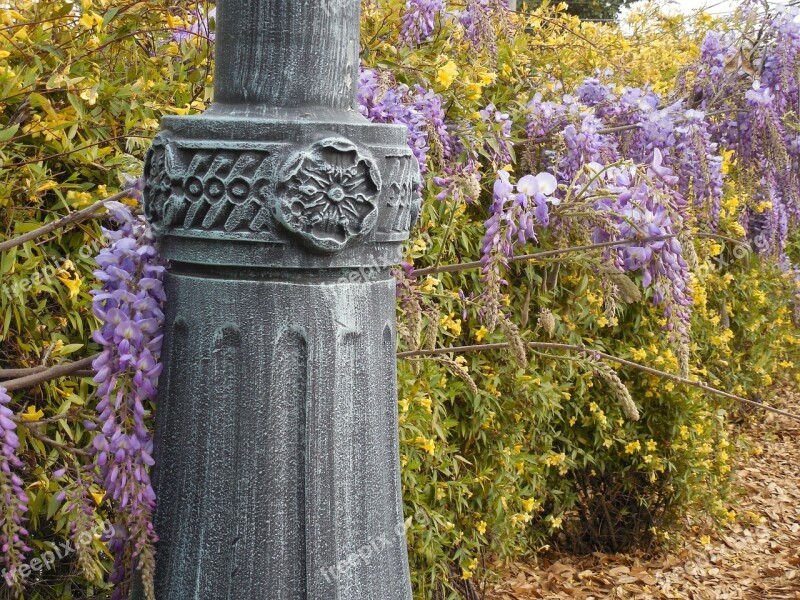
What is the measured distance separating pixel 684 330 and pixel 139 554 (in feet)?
3.84

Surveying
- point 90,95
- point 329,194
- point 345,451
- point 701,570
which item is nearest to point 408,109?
point 90,95

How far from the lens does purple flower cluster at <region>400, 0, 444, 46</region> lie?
3084 mm

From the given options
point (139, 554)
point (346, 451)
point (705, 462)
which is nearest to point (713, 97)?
point (705, 462)

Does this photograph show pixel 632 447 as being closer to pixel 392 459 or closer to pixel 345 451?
pixel 392 459

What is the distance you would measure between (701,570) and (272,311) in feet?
11.6

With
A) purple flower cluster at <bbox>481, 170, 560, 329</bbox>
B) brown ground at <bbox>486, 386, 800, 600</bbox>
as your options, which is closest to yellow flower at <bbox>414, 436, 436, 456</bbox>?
purple flower cluster at <bbox>481, 170, 560, 329</bbox>

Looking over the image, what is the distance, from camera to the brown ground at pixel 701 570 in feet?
13.1

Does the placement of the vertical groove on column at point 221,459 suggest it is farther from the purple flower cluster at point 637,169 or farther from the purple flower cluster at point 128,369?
the purple flower cluster at point 637,169

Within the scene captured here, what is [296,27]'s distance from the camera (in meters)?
1.48

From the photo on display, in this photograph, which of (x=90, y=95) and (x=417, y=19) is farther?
(x=417, y=19)

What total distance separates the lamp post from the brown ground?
2.53m

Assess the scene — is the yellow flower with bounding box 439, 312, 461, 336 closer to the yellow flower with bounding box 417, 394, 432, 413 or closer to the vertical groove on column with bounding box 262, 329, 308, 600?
the yellow flower with bounding box 417, 394, 432, 413

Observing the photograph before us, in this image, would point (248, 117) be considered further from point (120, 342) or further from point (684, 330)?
point (684, 330)

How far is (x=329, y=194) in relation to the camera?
1418 mm
